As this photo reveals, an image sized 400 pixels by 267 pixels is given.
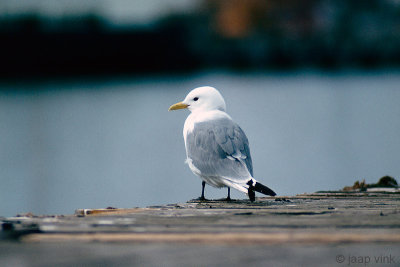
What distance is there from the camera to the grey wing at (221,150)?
2812 millimetres

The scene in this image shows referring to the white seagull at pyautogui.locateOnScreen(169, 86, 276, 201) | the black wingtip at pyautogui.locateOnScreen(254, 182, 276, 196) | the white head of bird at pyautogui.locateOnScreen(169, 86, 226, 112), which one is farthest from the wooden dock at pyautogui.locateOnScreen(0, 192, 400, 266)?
the white head of bird at pyautogui.locateOnScreen(169, 86, 226, 112)

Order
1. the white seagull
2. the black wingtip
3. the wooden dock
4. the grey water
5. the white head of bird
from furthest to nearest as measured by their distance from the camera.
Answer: the grey water < the white head of bird < the white seagull < the black wingtip < the wooden dock

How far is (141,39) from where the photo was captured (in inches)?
643

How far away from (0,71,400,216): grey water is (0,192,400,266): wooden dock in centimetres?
614

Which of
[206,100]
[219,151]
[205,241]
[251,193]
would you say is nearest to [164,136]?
[206,100]

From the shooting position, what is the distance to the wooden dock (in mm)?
936

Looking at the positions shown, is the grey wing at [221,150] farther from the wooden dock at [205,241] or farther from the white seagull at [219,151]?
the wooden dock at [205,241]

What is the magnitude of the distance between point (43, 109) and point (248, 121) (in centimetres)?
633

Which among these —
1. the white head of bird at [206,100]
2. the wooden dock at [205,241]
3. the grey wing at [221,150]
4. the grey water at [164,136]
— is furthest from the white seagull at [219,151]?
the grey water at [164,136]

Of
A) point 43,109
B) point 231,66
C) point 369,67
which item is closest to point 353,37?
point 369,67

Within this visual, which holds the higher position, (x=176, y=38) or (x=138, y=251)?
(x=176, y=38)

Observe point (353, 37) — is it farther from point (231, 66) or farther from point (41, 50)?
point (41, 50)

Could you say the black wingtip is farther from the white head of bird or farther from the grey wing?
the white head of bird

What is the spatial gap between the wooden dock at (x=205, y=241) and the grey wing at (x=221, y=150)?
114 cm
